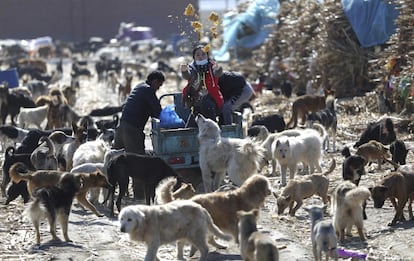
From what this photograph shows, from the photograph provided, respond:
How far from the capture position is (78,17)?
8919 centimetres

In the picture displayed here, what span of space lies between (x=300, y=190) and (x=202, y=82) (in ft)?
9.60

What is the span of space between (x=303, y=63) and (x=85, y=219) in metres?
17.1

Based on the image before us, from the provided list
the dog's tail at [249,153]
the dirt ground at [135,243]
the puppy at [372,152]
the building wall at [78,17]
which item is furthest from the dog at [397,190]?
the building wall at [78,17]

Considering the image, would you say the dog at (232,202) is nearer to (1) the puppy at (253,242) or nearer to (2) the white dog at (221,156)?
(1) the puppy at (253,242)

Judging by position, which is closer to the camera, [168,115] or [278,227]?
[278,227]

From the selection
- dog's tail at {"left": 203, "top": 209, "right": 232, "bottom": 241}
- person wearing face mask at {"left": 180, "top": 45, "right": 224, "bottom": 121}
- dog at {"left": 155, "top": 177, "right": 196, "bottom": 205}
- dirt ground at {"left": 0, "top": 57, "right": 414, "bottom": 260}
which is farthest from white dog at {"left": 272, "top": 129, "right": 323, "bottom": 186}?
dog's tail at {"left": 203, "top": 209, "right": 232, "bottom": 241}

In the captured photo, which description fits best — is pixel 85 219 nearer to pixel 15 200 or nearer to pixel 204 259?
pixel 15 200

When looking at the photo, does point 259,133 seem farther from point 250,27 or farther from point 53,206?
point 250,27

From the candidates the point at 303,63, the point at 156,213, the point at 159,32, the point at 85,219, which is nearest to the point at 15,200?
the point at 85,219

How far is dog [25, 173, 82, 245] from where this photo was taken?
10.1 metres

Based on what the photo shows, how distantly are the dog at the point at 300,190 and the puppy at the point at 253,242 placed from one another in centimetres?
230

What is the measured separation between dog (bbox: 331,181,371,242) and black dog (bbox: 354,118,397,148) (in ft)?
17.9

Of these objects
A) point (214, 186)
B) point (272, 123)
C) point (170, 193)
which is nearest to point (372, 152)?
point (214, 186)

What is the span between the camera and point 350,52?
24.8m
